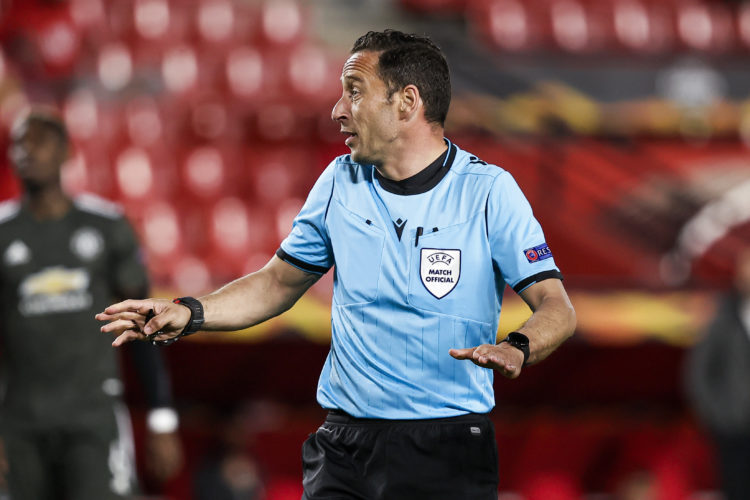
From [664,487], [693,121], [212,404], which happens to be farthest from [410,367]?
[693,121]

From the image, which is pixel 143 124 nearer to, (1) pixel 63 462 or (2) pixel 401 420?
(1) pixel 63 462

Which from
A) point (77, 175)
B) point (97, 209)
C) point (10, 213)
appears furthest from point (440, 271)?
point (77, 175)

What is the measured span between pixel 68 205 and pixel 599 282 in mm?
3946

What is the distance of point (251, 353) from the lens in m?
7.08

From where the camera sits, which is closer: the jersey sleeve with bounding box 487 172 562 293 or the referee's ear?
the jersey sleeve with bounding box 487 172 562 293

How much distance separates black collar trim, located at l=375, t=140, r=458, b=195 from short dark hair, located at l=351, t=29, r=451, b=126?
12 centimetres

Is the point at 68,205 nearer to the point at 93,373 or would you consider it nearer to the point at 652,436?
the point at 93,373

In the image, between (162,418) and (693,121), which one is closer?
(162,418)

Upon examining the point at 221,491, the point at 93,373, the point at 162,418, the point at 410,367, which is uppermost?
the point at 410,367

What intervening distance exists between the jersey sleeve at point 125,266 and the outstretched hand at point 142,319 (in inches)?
64.7

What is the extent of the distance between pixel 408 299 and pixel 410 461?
40cm

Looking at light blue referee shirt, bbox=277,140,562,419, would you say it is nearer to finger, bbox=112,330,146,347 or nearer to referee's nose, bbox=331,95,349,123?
referee's nose, bbox=331,95,349,123

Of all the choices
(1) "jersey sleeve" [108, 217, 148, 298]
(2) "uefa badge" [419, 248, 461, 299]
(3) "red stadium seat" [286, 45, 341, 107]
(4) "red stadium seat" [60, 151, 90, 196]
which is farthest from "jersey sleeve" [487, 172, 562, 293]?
(3) "red stadium seat" [286, 45, 341, 107]

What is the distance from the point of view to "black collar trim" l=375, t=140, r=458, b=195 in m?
2.81
